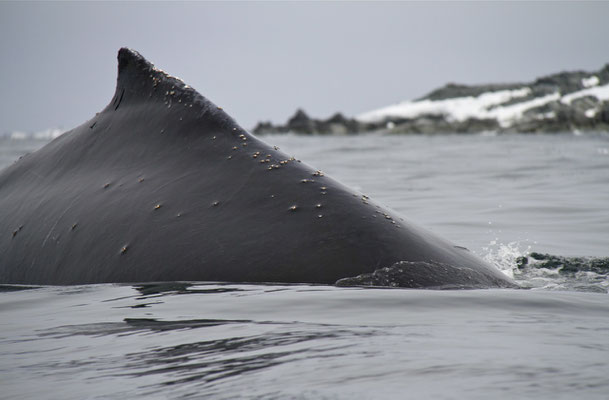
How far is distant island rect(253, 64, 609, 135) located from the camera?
255 feet

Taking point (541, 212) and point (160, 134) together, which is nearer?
point (160, 134)

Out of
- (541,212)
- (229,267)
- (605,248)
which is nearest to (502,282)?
(229,267)

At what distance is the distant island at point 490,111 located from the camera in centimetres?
7788

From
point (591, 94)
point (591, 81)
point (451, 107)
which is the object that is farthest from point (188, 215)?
point (451, 107)

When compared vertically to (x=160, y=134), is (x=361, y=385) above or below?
below

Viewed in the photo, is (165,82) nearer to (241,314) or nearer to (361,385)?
(241,314)

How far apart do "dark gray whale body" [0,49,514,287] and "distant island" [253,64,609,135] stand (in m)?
69.4

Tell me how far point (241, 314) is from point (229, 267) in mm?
424

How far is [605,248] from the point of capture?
759 cm

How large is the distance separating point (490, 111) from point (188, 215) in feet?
347

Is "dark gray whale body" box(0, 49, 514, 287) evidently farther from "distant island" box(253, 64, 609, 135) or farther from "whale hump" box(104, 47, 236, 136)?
"distant island" box(253, 64, 609, 135)

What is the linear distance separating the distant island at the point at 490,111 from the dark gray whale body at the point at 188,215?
69422mm

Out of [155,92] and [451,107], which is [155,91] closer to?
[155,92]

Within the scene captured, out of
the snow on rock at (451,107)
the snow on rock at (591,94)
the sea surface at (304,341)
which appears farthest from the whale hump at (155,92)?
the snow on rock at (451,107)
